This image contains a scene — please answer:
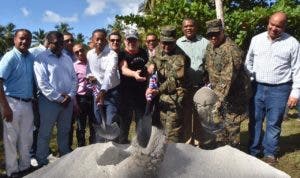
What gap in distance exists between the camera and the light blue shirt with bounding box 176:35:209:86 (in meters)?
6.75

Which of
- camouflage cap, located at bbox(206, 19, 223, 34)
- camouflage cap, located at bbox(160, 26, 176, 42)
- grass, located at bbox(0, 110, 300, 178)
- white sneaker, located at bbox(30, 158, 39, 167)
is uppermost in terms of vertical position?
camouflage cap, located at bbox(206, 19, 223, 34)

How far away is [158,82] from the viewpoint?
6215mm

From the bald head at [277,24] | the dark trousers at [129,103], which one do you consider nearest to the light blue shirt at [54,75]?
the dark trousers at [129,103]

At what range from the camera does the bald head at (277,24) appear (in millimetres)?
6421

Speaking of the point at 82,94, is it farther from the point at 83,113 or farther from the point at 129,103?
the point at 129,103

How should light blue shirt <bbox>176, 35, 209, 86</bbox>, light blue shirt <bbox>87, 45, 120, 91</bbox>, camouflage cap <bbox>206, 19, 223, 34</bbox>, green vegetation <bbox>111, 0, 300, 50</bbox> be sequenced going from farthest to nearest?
green vegetation <bbox>111, 0, 300, 50</bbox>
light blue shirt <bbox>176, 35, 209, 86</bbox>
light blue shirt <bbox>87, 45, 120, 91</bbox>
camouflage cap <bbox>206, 19, 223, 34</bbox>

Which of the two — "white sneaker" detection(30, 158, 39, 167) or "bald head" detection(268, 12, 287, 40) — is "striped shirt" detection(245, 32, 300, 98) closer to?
"bald head" detection(268, 12, 287, 40)

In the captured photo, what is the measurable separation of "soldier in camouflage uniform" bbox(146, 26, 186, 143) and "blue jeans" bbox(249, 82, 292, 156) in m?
1.30

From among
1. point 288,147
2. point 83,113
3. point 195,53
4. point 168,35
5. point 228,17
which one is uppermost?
point 228,17

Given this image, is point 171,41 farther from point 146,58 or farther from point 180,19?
point 180,19

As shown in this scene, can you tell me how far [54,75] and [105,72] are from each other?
0.70 m

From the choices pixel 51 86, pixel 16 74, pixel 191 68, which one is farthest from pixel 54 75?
pixel 191 68

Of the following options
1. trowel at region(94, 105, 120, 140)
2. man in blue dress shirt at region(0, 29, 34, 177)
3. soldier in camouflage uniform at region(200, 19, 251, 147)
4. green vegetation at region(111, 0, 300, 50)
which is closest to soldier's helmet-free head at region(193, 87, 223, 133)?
trowel at region(94, 105, 120, 140)

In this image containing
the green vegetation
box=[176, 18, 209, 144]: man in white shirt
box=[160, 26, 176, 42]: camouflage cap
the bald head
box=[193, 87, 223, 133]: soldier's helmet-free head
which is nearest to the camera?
box=[193, 87, 223, 133]: soldier's helmet-free head
